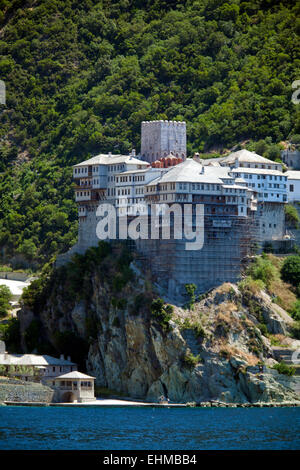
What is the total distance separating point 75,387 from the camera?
403ft

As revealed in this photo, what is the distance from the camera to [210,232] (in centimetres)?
12531

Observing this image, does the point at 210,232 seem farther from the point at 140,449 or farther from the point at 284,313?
the point at 140,449

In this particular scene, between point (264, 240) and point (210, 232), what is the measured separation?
939 centimetres

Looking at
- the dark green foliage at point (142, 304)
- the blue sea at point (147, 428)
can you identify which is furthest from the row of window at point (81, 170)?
the blue sea at point (147, 428)

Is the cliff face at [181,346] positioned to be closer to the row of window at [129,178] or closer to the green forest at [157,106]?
the row of window at [129,178]

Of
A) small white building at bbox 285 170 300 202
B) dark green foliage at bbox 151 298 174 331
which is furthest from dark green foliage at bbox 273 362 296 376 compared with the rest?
small white building at bbox 285 170 300 202

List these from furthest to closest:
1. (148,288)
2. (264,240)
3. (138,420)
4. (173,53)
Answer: (173,53) → (264,240) → (148,288) → (138,420)

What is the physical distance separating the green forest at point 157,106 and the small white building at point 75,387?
3422 cm

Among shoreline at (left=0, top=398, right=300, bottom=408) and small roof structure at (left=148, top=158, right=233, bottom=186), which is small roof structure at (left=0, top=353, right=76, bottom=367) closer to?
shoreline at (left=0, top=398, right=300, bottom=408)

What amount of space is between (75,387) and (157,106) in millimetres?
58820

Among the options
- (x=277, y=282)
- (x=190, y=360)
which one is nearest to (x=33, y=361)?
(x=190, y=360)

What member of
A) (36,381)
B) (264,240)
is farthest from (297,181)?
(36,381)
